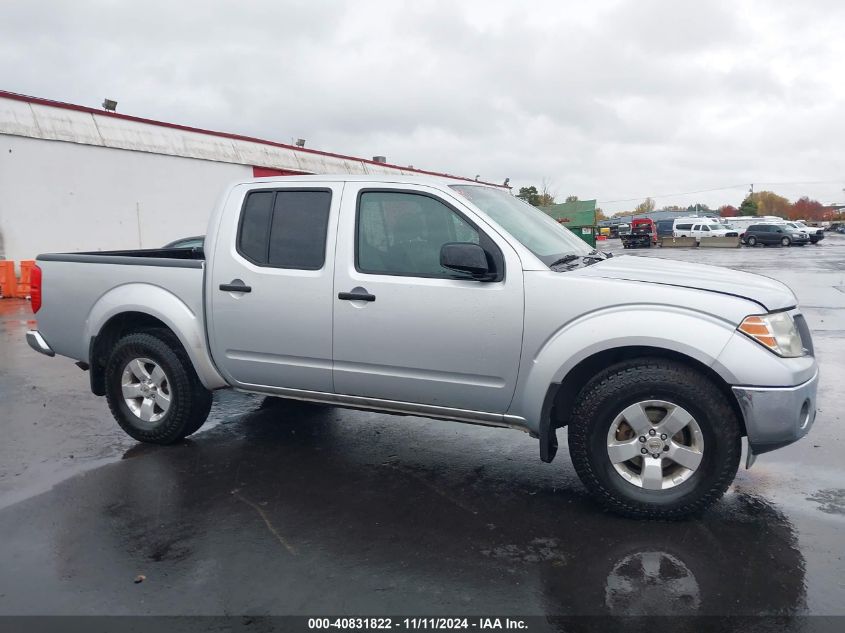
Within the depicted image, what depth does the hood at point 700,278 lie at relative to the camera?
12.5 ft

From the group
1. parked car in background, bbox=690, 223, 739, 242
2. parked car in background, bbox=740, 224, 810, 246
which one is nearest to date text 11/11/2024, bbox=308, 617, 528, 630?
parked car in background, bbox=740, 224, 810, 246

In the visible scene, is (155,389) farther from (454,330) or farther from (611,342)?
(611,342)

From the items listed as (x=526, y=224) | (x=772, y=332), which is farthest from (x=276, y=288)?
(x=772, y=332)

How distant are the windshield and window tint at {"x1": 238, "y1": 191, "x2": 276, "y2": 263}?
1.37 m

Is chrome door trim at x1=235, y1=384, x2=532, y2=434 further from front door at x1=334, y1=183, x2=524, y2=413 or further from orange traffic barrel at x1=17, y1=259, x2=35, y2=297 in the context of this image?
orange traffic barrel at x1=17, y1=259, x2=35, y2=297

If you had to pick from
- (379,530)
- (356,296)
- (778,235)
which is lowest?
(379,530)

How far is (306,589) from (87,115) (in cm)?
2046

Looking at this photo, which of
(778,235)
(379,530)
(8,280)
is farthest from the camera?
(778,235)

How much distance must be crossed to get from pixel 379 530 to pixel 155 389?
93.4 inches

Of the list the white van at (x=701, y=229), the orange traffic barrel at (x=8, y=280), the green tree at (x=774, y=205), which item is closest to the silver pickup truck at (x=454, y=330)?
the orange traffic barrel at (x=8, y=280)

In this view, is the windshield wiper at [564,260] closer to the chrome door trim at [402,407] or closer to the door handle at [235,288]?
the chrome door trim at [402,407]

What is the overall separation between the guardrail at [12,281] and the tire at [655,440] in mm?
15837

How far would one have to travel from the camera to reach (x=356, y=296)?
4387 mm

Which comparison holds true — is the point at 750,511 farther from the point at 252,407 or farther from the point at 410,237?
the point at 252,407
